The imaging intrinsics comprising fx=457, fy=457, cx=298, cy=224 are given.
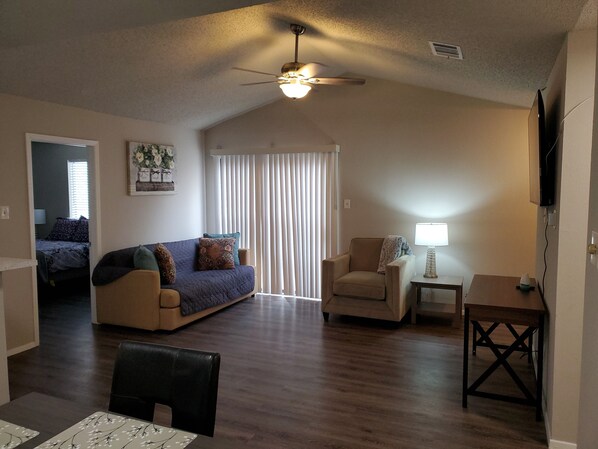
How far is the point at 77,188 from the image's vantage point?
7828 millimetres

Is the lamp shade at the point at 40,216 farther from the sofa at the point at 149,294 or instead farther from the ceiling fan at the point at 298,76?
the ceiling fan at the point at 298,76

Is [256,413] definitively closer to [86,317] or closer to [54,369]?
[54,369]

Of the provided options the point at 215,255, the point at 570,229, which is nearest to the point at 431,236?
the point at 570,229

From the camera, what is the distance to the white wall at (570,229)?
7.74 feet

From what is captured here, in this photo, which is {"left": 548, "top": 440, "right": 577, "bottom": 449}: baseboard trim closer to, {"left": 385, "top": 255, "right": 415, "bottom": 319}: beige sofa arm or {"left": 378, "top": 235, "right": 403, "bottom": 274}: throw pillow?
{"left": 385, "top": 255, "right": 415, "bottom": 319}: beige sofa arm

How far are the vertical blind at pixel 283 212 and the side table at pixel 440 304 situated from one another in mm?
1267

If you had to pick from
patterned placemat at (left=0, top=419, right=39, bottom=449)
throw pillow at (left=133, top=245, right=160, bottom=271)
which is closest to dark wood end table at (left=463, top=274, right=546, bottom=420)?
patterned placemat at (left=0, top=419, right=39, bottom=449)

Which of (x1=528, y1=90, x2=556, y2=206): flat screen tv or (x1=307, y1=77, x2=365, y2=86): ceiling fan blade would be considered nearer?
(x1=528, y1=90, x2=556, y2=206): flat screen tv

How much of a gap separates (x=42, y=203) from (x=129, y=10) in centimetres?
683

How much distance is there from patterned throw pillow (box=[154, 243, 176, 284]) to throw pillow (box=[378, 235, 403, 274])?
2.30m

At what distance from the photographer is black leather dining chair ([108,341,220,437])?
1505 millimetres

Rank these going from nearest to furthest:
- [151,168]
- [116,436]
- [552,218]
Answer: [116,436] → [552,218] → [151,168]

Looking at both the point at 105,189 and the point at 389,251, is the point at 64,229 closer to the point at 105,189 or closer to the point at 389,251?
the point at 105,189

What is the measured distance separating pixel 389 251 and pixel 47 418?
163 inches
